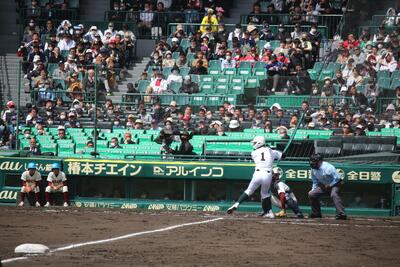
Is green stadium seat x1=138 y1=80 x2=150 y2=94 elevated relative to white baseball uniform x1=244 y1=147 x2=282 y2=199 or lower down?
elevated

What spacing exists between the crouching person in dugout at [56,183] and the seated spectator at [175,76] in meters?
5.18

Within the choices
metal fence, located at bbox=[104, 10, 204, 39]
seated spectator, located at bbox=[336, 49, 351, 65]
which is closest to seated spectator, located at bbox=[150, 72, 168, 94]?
metal fence, located at bbox=[104, 10, 204, 39]

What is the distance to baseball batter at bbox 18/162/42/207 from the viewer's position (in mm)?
23469

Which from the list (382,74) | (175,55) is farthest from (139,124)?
(382,74)

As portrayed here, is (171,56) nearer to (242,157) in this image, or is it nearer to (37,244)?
(242,157)

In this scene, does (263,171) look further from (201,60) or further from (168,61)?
(168,61)

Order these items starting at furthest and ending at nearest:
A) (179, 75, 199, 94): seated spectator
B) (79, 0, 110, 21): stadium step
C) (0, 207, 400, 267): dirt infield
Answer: (79, 0, 110, 21): stadium step < (179, 75, 199, 94): seated spectator < (0, 207, 400, 267): dirt infield

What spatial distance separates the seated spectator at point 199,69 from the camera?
92.3 feet

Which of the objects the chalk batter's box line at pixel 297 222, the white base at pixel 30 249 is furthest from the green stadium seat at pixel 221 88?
the white base at pixel 30 249

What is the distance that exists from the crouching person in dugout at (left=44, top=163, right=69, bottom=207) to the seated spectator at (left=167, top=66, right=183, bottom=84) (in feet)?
17.0

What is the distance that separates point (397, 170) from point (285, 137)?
104 inches

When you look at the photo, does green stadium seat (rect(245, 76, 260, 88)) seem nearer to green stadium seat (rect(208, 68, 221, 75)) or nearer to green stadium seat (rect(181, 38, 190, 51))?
green stadium seat (rect(208, 68, 221, 75))

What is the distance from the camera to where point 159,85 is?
90.7ft

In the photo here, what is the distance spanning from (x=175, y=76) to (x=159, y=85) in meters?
0.51
